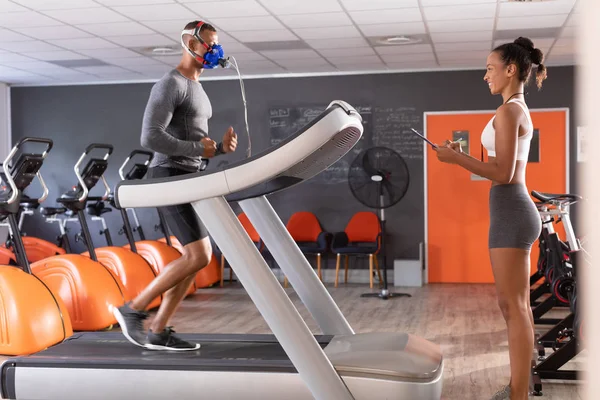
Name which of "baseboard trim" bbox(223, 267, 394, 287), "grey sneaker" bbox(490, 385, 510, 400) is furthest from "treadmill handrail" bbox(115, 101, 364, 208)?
"baseboard trim" bbox(223, 267, 394, 287)

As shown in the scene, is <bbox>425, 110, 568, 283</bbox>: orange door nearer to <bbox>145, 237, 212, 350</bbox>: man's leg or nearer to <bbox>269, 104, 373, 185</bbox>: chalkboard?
<bbox>269, 104, 373, 185</bbox>: chalkboard

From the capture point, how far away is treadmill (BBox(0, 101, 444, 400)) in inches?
93.1

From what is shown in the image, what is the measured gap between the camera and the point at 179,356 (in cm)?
288

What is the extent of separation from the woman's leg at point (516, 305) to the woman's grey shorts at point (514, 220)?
0.11ft

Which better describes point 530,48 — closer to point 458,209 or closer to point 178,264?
point 178,264

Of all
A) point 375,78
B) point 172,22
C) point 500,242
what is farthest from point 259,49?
point 500,242

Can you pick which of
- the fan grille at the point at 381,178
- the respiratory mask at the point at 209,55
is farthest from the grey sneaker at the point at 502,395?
the fan grille at the point at 381,178

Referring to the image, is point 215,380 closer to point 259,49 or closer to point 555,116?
point 259,49

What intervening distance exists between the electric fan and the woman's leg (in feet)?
13.7

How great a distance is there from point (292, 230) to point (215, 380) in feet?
17.2

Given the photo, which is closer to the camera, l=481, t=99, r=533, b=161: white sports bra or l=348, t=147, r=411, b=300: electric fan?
l=481, t=99, r=533, b=161: white sports bra

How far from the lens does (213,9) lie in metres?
5.07

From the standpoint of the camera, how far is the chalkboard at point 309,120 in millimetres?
8078

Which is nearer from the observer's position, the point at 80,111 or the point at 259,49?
the point at 259,49
